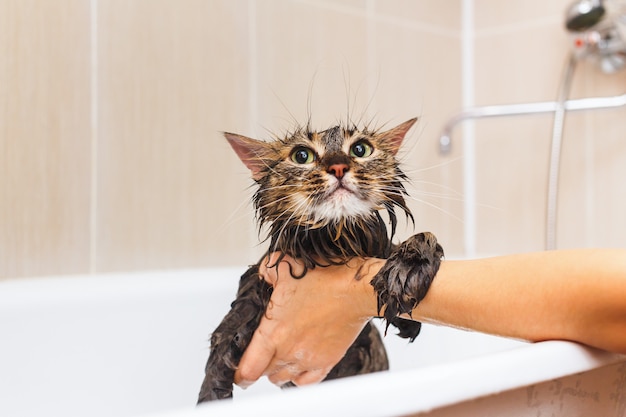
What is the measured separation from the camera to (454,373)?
1.51ft

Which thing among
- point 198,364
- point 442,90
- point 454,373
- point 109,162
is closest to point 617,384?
point 454,373

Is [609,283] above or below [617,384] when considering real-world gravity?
above

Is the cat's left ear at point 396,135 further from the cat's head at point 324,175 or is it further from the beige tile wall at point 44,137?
the beige tile wall at point 44,137

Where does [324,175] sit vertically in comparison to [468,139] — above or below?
below

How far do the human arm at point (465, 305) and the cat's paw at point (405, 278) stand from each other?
1cm

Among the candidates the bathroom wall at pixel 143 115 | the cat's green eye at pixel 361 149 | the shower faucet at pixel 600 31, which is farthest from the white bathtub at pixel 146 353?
the shower faucet at pixel 600 31

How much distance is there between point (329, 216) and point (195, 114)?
86 centimetres

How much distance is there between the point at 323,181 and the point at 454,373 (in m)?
0.22

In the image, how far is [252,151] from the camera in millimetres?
652

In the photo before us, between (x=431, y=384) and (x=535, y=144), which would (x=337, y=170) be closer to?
(x=431, y=384)

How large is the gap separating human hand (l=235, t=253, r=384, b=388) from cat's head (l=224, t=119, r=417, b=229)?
77mm

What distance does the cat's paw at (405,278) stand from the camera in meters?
0.61

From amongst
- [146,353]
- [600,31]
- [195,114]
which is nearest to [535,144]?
[600,31]

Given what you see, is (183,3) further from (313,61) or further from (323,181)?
(323,181)
